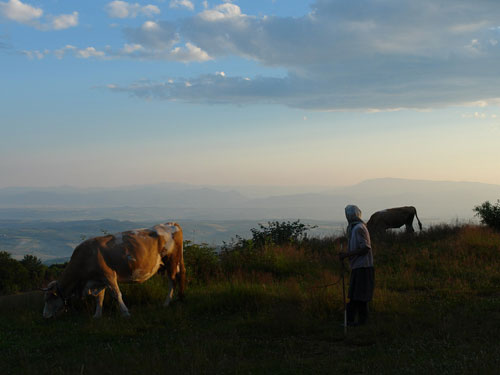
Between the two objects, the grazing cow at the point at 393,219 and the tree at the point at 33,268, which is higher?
the grazing cow at the point at 393,219

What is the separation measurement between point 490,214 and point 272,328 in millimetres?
16375

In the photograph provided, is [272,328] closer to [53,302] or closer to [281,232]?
[53,302]

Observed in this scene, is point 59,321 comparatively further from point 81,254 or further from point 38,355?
point 38,355

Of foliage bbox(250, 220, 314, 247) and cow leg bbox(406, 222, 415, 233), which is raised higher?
cow leg bbox(406, 222, 415, 233)

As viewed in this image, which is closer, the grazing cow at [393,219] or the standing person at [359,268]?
the standing person at [359,268]

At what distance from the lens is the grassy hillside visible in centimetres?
718

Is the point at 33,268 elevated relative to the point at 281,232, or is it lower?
lower

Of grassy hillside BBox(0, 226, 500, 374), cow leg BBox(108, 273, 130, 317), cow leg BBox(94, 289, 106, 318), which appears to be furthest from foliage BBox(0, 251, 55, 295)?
cow leg BBox(108, 273, 130, 317)

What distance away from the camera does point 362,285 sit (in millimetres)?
9617

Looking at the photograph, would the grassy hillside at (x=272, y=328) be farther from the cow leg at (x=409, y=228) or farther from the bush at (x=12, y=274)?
the bush at (x=12, y=274)

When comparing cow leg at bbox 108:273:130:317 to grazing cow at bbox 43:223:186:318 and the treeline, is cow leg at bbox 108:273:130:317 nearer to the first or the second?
grazing cow at bbox 43:223:186:318

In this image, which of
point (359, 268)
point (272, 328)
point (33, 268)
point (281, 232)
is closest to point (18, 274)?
point (33, 268)

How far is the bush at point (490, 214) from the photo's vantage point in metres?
21.6

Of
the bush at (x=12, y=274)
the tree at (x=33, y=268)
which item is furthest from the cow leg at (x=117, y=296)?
the tree at (x=33, y=268)
